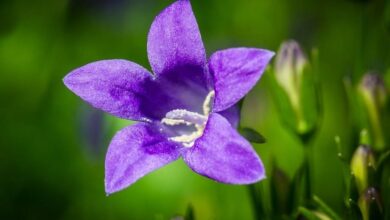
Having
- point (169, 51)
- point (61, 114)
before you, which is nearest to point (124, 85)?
point (169, 51)

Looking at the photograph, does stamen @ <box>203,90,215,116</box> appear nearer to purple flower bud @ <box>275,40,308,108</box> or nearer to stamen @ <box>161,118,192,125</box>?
stamen @ <box>161,118,192,125</box>

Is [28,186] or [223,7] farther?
[223,7]

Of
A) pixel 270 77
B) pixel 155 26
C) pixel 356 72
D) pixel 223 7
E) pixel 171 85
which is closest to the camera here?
pixel 155 26

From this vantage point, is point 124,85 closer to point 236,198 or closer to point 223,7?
point 236,198

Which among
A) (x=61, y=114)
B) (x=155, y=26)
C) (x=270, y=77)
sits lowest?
(x=61, y=114)

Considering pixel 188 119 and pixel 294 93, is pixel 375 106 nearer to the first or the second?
pixel 294 93

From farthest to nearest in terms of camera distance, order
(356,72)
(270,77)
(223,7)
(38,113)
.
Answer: (223,7) → (38,113) → (356,72) → (270,77)

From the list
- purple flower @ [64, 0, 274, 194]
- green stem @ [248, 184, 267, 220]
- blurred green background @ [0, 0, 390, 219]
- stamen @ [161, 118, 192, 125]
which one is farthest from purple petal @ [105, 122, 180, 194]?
blurred green background @ [0, 0, 390, 219]
